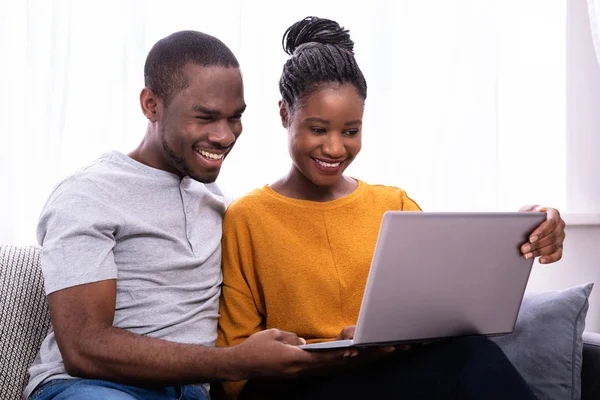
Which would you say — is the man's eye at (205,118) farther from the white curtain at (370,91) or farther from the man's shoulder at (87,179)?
the white curtain at (370,91)

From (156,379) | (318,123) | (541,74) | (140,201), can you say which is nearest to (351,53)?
(318,123)

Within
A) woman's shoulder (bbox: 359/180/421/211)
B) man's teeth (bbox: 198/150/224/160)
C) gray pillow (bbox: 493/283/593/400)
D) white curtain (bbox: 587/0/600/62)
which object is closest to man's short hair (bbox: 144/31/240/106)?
man's teeth (bbox: 198/150/224/160)

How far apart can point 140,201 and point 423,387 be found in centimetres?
62

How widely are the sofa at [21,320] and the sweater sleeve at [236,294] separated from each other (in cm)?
36

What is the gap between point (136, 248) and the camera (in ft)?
4.56

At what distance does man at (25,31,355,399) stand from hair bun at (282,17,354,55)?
0.23 m

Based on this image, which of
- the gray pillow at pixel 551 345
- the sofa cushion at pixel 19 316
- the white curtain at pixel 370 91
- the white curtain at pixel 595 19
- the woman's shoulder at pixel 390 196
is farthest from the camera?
the white curtain at pixel 595 19

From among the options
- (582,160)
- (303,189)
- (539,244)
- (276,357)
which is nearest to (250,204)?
(303,189)

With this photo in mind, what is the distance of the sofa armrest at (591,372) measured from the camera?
5.25ft

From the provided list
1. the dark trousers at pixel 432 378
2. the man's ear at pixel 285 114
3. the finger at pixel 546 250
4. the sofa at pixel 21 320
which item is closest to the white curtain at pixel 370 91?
the sofa at pixel 21 320

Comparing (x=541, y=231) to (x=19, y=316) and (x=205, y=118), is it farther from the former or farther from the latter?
(x=19, y=316)

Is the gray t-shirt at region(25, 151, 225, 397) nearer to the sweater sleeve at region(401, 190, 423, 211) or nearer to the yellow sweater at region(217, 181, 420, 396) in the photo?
the yellow sweater at region(217, 181, 420, 396)

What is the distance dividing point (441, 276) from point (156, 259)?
1.73 feet

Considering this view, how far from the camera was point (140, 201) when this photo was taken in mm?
1424
